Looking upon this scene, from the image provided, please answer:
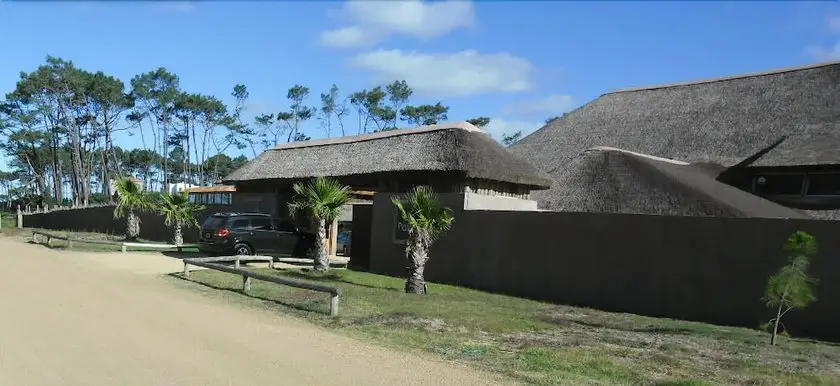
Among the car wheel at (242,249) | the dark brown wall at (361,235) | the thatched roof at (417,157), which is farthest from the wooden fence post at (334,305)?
the dark brown wall at (361,235)

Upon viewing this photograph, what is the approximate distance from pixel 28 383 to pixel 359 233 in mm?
16397

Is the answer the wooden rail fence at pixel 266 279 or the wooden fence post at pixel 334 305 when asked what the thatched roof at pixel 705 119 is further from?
the wooden fence post at pixel 334 305

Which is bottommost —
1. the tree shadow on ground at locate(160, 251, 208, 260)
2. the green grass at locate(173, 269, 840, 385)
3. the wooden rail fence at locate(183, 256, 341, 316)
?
the tree shadow on ground at locate(160, 251, 208, 260)

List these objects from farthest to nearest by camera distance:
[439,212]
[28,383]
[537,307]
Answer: [439,212] < [537,307] < [28,383]

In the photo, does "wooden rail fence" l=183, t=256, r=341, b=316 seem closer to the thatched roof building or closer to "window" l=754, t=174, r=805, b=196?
the thatched roof building

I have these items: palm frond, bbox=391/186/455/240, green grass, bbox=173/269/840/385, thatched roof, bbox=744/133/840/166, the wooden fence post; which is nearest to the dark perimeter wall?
green grass, bbox=173/269/840/385

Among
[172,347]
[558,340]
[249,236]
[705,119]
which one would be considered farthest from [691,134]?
[172,347]

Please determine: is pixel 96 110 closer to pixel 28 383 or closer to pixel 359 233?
pixel 359 233

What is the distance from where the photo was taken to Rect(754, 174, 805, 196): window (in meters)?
22.2

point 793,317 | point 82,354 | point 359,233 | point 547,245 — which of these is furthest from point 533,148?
point 82,354

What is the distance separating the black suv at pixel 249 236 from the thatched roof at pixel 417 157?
2.65 metres

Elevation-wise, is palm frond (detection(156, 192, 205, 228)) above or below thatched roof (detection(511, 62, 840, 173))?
below

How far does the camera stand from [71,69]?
2371 inches

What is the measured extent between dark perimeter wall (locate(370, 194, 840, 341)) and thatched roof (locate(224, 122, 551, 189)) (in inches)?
68.5
